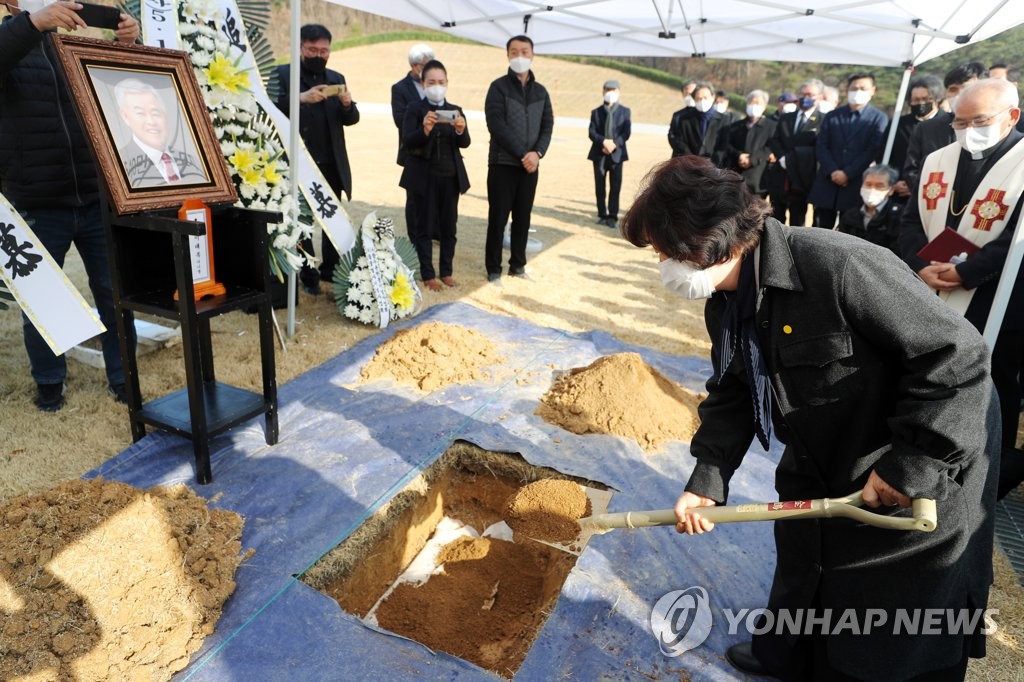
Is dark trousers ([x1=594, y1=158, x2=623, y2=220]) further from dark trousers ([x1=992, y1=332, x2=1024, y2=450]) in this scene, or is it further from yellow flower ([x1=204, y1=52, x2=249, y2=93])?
dark trousers ([x1=992, y1=332, x2=1024, y2=450])

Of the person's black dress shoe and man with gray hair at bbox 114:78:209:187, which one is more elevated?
man with gray hair at bbox 114:78:209:187

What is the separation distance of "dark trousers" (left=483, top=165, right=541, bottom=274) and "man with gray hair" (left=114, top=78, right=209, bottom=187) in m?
2.97

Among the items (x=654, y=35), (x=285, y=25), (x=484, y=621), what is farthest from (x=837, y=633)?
(x=285, y=25)

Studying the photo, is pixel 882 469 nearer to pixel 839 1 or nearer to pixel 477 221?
pixel 839 1

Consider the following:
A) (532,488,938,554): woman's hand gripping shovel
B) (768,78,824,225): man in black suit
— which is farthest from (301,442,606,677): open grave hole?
(768,78,824,225): man in black suit

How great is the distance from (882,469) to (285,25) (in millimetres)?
30595

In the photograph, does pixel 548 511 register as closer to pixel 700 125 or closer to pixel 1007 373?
pixel 1007 373

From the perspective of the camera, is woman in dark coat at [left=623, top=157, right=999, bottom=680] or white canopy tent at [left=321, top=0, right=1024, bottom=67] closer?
woman in dark coat at [left=623, top=157, right=999, bottom=680]

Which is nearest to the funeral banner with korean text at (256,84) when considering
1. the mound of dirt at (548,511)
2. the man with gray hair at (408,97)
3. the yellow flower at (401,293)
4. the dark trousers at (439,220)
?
the yellow flower at (401,293)

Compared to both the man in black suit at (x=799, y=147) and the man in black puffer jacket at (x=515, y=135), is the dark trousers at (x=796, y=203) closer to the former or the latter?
the man in black suit at (x=799, y=147)

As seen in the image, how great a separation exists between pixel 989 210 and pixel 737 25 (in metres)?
4.16

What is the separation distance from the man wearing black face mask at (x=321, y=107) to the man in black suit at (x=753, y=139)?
4448mm

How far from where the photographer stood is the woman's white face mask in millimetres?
1393

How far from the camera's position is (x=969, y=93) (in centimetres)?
272
